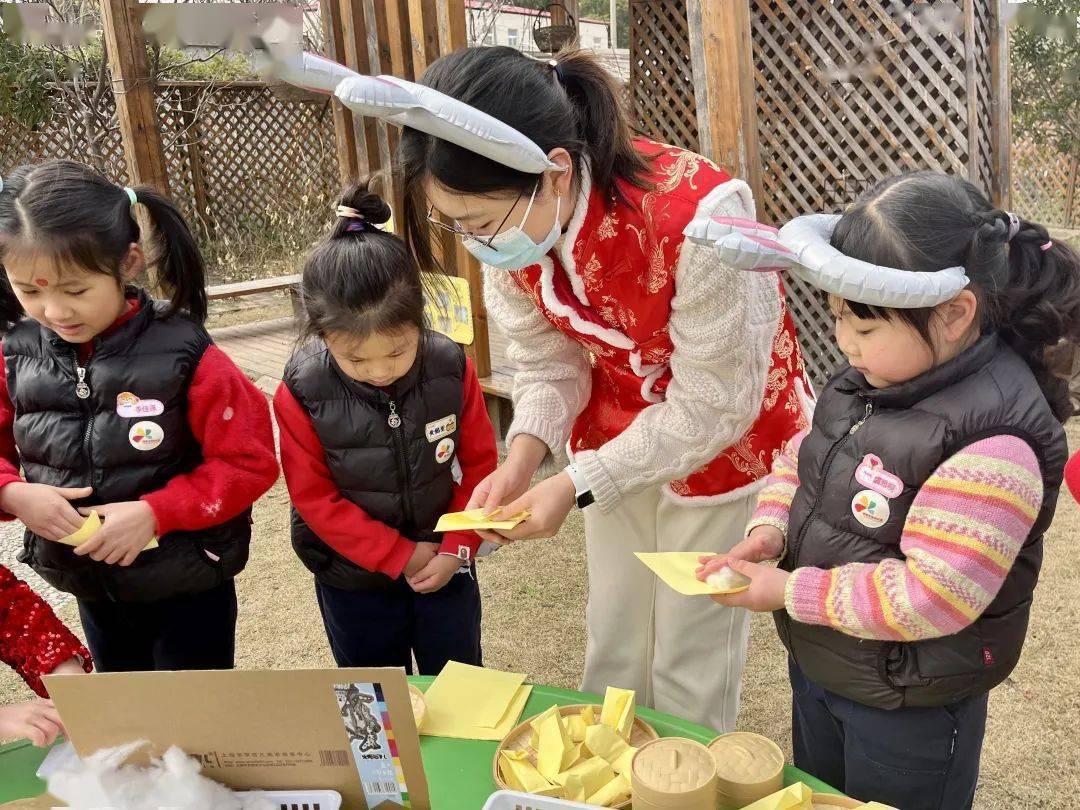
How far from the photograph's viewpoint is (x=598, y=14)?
25.4 meters

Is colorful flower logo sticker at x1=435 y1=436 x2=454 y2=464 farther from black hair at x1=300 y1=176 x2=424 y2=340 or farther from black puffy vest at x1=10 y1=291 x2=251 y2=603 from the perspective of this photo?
black puffy vest at x1=10 y1=291 x2=251 y2=603

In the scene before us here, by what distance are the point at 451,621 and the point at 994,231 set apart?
1.36 metres

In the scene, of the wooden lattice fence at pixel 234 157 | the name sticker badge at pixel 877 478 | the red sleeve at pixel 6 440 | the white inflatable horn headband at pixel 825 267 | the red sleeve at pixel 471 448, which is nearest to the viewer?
the white inflatable horn headband at pixel 825 267

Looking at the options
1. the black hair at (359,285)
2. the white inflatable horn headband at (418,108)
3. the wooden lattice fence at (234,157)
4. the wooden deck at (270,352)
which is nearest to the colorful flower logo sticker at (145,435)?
the black hair at (359,285)

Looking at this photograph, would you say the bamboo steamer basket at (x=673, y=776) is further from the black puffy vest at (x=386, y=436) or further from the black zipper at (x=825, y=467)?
the black puffy vest at (x=386, y=436)

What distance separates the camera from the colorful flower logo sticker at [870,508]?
122 cm

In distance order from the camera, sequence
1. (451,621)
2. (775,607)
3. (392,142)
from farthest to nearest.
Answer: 1. (392,142)
2. (451,621)
3. (775,607)

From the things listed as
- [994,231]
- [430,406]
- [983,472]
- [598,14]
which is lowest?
[430,406]

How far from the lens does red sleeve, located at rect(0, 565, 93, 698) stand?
1.53 meters

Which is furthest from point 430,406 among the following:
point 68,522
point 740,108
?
point 740,108

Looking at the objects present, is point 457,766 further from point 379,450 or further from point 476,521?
point 379,450

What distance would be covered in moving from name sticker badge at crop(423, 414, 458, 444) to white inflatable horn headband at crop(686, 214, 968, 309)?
858mm

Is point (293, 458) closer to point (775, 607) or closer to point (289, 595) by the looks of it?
point (775, 607)

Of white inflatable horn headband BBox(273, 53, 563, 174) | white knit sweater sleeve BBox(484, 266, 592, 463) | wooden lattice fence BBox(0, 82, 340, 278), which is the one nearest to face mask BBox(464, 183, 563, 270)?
white inflatable horn headband BBox(273, 53, 563, 174)
